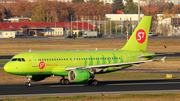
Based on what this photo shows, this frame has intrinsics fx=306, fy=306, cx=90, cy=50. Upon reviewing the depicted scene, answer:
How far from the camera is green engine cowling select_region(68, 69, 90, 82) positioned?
113 ft

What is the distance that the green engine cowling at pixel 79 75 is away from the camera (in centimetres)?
3441

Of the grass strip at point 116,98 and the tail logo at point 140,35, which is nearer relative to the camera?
the grass strip at point 116,98

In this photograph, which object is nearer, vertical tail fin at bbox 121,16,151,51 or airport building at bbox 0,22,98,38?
vertical tail fin at bbox 121,16,151,51

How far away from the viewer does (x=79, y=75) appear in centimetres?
3444

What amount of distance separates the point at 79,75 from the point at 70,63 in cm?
324

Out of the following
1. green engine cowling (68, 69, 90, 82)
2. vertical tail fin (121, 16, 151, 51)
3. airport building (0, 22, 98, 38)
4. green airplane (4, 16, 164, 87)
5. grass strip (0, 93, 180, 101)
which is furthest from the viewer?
airport building (0, 22, 98, 38)

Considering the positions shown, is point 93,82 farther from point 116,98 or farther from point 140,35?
point 140,35

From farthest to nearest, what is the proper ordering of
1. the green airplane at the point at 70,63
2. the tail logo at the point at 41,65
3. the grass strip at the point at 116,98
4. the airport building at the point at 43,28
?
the airport building at the point at 43,28, the tail logo at the point at 41,65, the green airplane at the point at 70,63, the grass strip at the point at 116,98

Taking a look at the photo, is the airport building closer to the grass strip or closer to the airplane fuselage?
the airplane fuselage

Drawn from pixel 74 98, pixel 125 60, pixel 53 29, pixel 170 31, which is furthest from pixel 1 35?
pixel 74 98

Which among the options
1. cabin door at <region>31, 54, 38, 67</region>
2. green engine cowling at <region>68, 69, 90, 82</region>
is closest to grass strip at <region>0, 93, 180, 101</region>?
green engine cowling at <region>68, 69, 90, 82</region>

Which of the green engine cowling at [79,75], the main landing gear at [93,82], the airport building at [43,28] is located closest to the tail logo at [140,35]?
the main landing gear at [93,82]

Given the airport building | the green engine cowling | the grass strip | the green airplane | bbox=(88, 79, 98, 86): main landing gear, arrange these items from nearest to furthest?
the grass strip < the green engine cowling < the green airplane < bbox=(88, 79, 98, 86): main landing gear < the airport building

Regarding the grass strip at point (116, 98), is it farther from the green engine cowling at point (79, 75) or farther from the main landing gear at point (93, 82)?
the main landing gear at point (93, 82)
